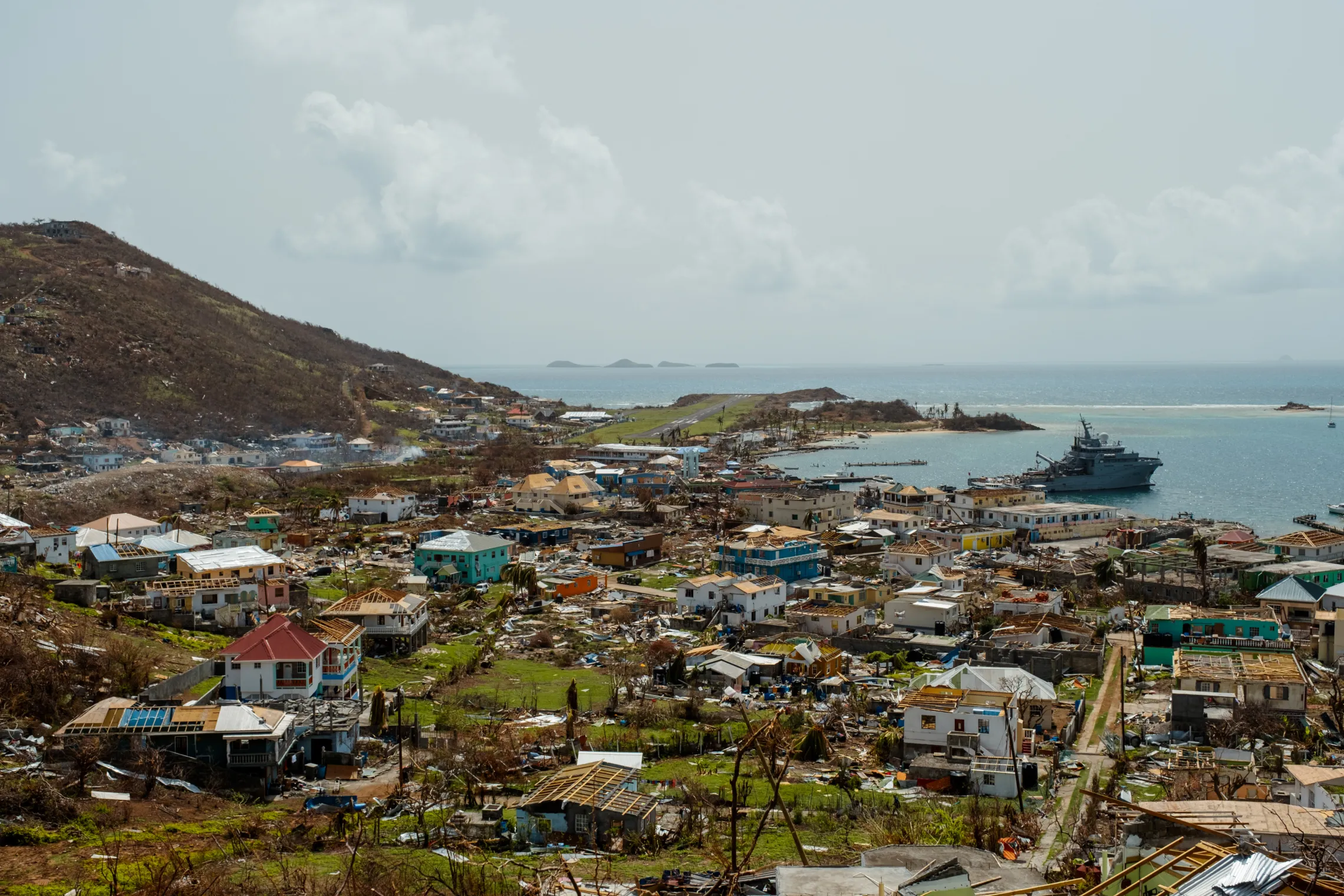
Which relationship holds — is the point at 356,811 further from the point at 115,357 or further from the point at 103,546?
the point at 115,357

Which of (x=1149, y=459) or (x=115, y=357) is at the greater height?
(x=115, y=357)

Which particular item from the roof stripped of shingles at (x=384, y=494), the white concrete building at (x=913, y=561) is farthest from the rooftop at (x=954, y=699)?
the roof stripped of shingles at (x=384, y=494)

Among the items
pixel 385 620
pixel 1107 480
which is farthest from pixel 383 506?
→ pixel 1107 480

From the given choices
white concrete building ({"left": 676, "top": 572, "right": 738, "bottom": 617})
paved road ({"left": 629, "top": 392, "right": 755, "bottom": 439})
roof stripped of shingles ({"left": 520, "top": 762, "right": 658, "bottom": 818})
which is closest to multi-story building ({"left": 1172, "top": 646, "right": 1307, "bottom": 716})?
roof stripped of shingles ({"left": 520, "top": 762, "right": 658, "bottom": 818})

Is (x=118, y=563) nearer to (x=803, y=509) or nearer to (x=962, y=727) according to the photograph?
(x=962, y=727)

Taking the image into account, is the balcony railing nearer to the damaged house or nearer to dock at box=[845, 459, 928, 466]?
the damaged house

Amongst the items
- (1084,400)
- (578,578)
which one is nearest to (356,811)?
(578,578)
